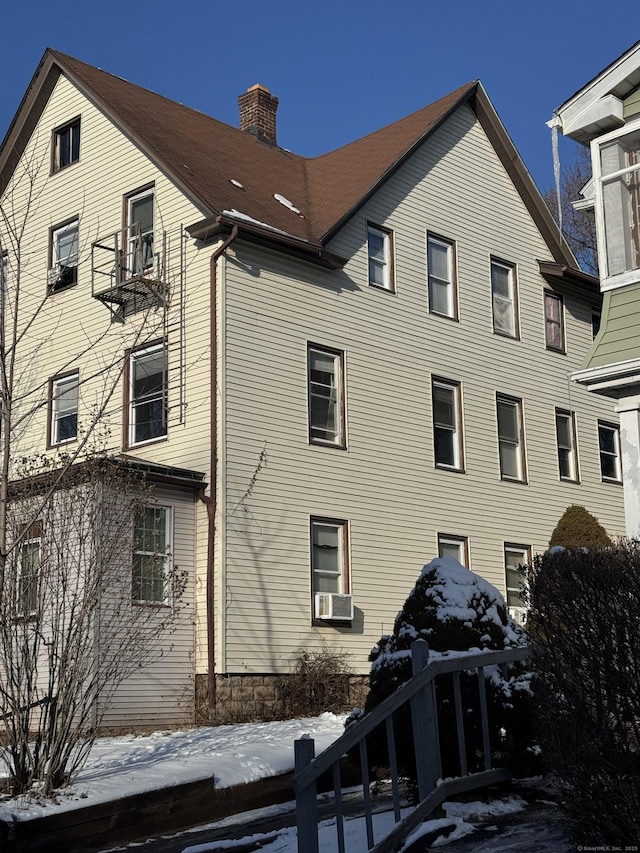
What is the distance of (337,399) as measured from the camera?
19.8 meters

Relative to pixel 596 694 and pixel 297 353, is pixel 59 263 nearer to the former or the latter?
pixel 297 353

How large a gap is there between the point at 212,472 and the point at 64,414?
501cm

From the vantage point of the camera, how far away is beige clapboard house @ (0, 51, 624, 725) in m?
17.5

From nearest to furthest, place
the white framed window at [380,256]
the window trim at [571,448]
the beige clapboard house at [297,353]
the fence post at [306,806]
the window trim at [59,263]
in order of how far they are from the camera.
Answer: the fence post at [306,806]
the beige clapboard house at [297,353]
the white framed window at [380,256]
the window trim at [59,263]
the window trim at [571,448]

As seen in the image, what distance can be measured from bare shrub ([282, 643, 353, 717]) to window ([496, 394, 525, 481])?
6.73 meters

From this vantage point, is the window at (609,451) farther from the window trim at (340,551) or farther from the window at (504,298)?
the window trim at (340,551)

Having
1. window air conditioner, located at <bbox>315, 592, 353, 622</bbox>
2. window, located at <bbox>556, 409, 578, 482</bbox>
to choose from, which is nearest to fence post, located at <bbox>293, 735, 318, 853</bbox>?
window air conditioner, located at <bbox>315, 592, 353, 622</bbox>

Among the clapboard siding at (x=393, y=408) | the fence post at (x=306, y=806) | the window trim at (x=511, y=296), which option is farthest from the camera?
the window trim at (x=511, y=296)

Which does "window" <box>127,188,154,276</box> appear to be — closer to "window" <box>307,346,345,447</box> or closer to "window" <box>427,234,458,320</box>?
"window" <box>307,346,345,447</box>

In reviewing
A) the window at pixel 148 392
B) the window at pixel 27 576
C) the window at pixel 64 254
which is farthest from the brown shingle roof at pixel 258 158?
the window at pixel 27 576

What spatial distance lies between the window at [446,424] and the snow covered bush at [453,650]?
11.5m

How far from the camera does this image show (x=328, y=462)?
63.1ft

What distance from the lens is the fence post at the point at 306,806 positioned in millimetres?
6902

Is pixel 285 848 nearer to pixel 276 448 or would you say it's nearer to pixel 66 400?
pixel 276 448
